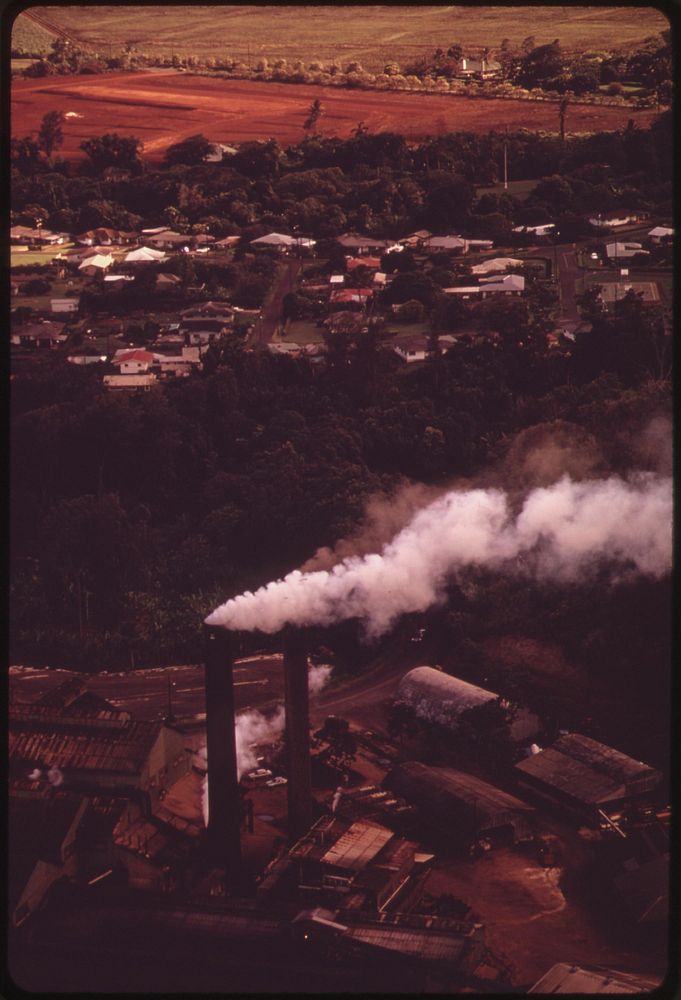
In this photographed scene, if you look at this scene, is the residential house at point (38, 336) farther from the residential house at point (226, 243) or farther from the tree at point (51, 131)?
the tree at point (51, 131)

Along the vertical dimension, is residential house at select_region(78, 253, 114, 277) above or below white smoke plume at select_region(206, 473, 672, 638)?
above

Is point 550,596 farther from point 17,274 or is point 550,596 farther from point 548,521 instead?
point 17,274

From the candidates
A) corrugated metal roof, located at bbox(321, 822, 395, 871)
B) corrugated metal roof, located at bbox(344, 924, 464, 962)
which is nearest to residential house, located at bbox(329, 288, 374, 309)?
corrugated metal roof, located at bbox(321, 822, 395, 871)

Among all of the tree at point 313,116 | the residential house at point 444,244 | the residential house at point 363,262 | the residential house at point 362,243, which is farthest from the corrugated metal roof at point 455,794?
the tree at point 313,116

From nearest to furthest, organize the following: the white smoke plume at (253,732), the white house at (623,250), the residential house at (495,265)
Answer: the white smoke plume at (253,732) < the white house at (623,250) < the residential house at (495,265)

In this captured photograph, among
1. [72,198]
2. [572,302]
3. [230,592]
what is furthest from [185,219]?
[230,592]

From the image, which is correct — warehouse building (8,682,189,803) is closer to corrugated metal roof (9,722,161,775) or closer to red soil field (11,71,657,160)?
corrugated metal roof (9,722,161,775)
